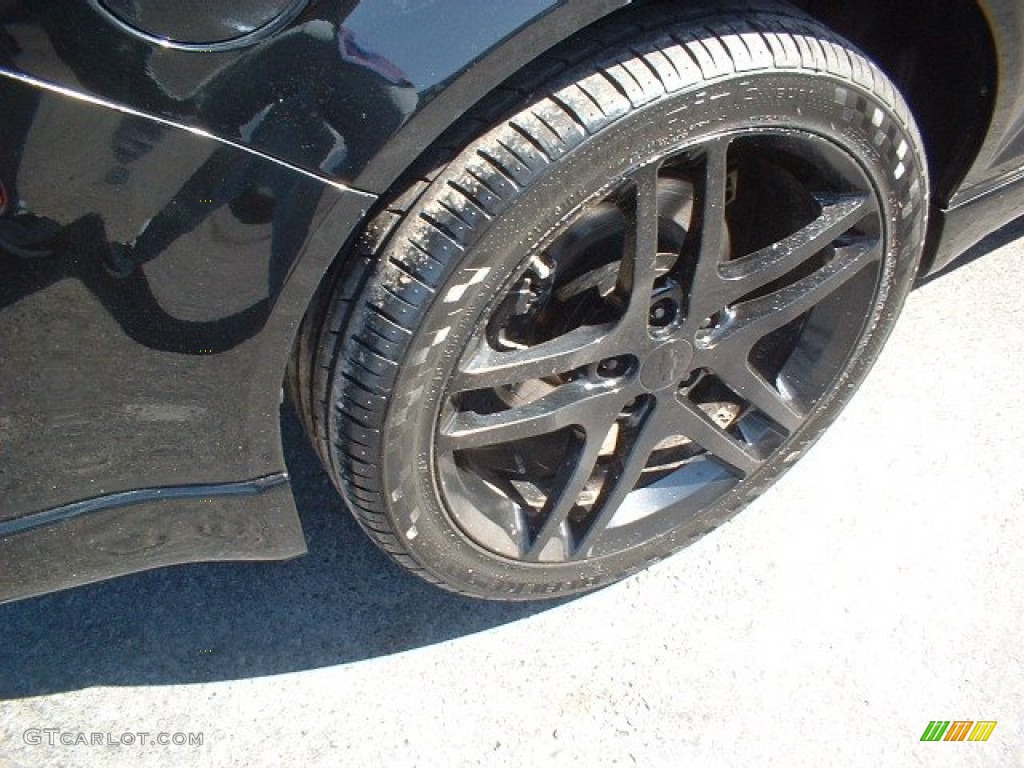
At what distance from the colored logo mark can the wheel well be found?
991 millimetres

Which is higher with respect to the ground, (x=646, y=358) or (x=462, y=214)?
(x=462, y=214)

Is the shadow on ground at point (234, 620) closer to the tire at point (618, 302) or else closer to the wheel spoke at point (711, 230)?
the tire at point (618, 302)

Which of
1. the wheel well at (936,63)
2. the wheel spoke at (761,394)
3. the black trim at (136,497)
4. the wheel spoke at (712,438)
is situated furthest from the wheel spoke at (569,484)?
the wheel well at (936,63)

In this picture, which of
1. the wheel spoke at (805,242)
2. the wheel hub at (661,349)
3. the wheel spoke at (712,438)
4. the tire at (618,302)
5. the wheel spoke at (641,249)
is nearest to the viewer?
the tire at (618,302)

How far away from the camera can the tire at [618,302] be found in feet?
4.60

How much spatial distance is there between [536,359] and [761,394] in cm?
53

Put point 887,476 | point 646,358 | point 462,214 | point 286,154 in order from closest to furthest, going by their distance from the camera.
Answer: point 286,154, point 462,214, point 646,358, point 887,476

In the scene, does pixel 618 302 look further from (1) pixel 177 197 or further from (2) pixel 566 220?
(1) pixel 177 197

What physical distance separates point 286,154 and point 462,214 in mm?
251


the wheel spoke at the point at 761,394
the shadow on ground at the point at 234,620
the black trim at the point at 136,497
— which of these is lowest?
the shadow on ground at the point at 234,620

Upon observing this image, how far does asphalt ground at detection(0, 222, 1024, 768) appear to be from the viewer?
1863mm

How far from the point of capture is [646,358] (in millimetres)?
1679

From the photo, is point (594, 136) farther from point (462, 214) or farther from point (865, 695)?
point (865, 695)

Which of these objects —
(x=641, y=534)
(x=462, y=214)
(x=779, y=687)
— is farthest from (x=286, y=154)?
(x=779, y=687)
